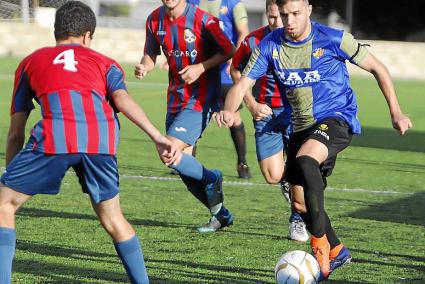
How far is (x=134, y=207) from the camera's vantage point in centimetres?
948

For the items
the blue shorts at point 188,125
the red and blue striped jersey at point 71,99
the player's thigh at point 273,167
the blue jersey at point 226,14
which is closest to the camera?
the red and blue striped jersey at point 71,99

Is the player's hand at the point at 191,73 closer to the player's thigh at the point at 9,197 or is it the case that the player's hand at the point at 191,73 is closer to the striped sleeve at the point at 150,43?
the striped sleeve at the point at 150,43

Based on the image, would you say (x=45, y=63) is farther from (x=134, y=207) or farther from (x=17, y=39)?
(x=17, y=39)

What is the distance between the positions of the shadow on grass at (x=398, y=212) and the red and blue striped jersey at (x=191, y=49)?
1841 millimetres

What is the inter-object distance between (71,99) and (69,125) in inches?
5.3

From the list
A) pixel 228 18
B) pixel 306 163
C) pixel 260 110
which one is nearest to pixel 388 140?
pixel 228 18

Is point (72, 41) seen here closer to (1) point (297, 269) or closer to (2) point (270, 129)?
(1) point (297, 269)

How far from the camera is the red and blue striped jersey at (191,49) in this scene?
841cm

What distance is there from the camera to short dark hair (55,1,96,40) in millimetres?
5441

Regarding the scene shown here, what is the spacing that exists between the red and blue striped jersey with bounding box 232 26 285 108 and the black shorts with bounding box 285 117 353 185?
1.30 m

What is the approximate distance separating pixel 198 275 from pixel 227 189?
14.6 feet

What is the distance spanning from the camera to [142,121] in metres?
5.35

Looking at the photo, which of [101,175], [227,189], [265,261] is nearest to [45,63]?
[101,175]

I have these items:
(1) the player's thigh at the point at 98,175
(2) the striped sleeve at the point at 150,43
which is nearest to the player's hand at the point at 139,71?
(2) the striped sleeve at the point at 150,43
